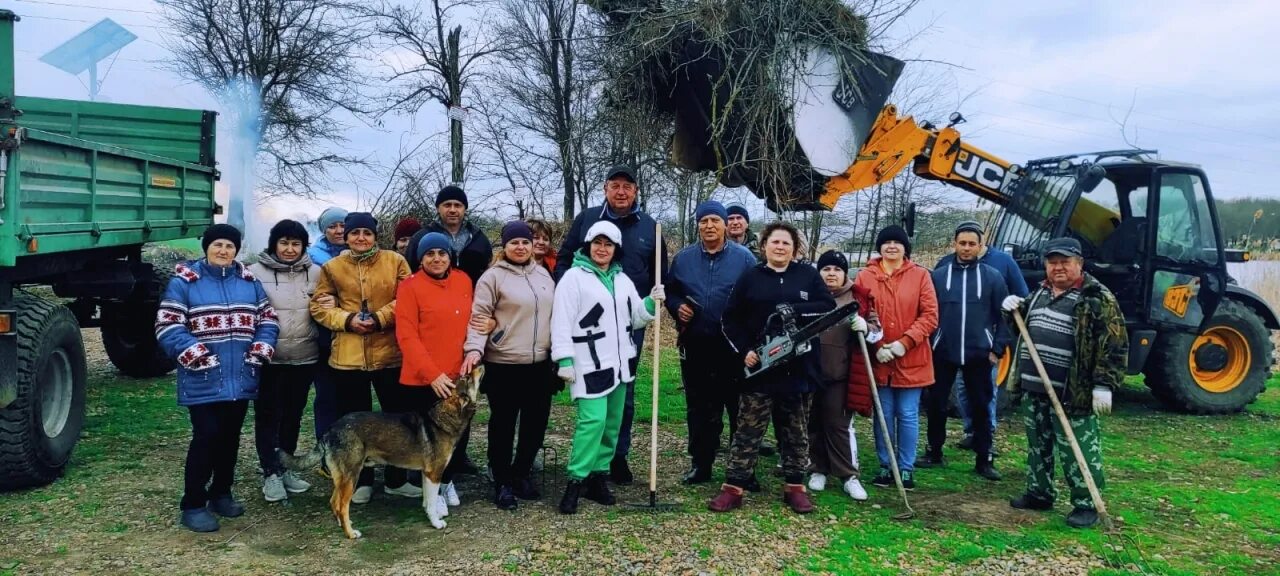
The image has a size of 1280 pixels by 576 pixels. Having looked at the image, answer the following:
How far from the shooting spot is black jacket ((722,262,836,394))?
14.9 ft

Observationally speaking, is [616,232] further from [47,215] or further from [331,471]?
[47,215]

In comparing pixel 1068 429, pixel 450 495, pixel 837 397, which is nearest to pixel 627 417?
pixel 450 495

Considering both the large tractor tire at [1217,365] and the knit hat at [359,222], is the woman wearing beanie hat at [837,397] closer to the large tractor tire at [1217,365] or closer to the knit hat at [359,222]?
the knit hat at [359,222]

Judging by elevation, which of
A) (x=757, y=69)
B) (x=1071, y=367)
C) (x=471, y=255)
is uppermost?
(x=757, y=69)

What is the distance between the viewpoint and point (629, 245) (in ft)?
16.7

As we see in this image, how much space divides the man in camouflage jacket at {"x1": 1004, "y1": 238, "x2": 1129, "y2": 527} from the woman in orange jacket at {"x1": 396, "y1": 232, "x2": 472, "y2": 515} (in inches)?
126

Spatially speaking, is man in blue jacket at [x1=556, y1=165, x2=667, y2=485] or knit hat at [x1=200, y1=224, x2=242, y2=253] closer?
knit hat at [x1=200, y1=224, x2=242, y2=253]

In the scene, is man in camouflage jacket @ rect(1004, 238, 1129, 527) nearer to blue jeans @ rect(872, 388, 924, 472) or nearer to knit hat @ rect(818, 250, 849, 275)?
blue jeans @ rect(872, 388, 924, 472)

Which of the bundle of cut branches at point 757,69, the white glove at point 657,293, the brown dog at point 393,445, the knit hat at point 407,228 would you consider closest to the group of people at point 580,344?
the white glove at point 657,293

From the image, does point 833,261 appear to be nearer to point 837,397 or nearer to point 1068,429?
point 837,397

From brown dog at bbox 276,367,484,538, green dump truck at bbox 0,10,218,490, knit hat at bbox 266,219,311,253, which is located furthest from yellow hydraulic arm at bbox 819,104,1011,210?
green dump truck at bbox 0,10,218,490

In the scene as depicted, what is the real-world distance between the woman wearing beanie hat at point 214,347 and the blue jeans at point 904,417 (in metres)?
3.68

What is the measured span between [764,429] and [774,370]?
0.38 meters

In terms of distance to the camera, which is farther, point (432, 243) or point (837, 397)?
point (837, 397)
